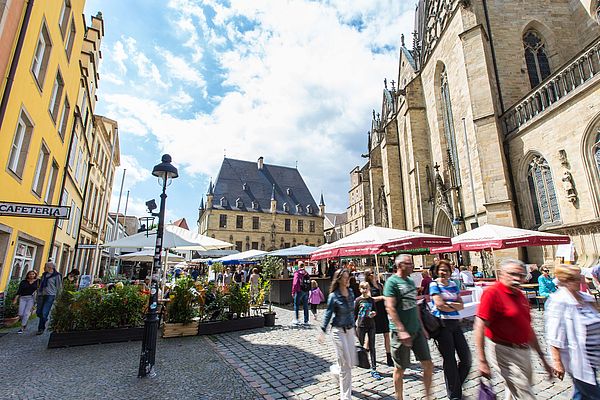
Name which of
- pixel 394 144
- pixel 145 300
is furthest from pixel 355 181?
pixel 145 300

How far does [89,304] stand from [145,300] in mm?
1208

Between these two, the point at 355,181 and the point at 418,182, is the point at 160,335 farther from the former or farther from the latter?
the point at 355,181

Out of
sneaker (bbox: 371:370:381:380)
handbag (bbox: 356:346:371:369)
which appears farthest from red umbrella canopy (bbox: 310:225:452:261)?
handbag (bbox: 356:346:371:369)

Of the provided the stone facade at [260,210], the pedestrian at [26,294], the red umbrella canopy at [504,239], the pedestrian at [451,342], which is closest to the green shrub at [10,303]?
the pedestrian at [26,294]

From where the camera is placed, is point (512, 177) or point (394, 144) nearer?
point (512, 177)

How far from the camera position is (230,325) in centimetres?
830

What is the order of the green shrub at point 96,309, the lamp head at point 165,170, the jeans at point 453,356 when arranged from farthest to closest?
1. the green shrub at point 96,309
2. the lamp head at point 165,170
3. the jeans at point 453,356

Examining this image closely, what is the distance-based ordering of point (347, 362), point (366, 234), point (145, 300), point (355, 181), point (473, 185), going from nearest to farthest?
point (347, 362) → point (145, 300) → point (366, 234) → point (473, 185) → point (355, 181)

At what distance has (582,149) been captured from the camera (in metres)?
10.6

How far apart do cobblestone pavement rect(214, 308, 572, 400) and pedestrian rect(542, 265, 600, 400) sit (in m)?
0.25

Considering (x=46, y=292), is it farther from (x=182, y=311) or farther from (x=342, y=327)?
(x=342, y=327)

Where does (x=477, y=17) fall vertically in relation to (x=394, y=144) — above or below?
above

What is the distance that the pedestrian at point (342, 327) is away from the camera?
3.74 meters

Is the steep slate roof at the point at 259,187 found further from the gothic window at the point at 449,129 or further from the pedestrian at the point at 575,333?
the pedestrian at the point at 575,333
